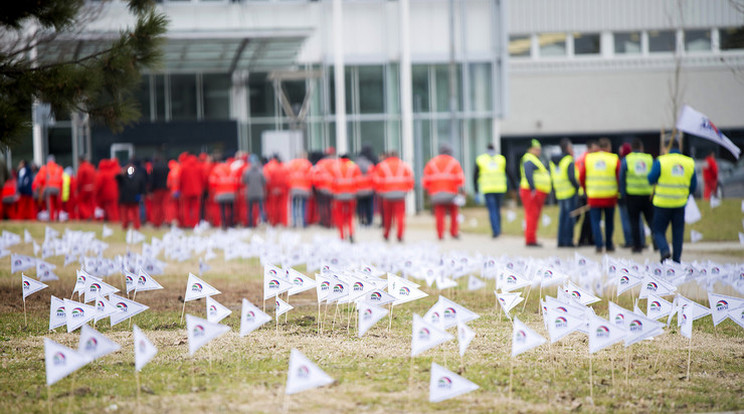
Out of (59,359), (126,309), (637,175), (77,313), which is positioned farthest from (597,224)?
(59,359)

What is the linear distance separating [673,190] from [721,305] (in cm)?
546

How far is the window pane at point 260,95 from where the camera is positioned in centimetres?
3638

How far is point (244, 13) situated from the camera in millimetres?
35594

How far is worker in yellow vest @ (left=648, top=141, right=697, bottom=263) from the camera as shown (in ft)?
43.2

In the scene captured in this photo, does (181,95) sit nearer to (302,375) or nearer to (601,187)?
(601,187)

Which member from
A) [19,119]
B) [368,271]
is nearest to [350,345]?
[368,271]

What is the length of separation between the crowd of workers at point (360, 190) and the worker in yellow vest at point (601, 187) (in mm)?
16

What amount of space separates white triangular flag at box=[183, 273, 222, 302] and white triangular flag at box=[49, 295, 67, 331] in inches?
37.8

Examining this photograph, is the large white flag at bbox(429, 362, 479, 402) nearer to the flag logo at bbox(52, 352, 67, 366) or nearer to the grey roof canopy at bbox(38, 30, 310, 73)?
the flag logo at bbox(52, 352, 67, 366)

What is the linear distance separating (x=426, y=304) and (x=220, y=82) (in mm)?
27384

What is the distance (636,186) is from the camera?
15531mm

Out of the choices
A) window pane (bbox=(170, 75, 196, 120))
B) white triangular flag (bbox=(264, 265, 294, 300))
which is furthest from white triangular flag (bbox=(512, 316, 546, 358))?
window pane (bbox=(170, 75, 196, 120))

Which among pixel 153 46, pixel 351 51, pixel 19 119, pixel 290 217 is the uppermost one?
pixel 351 51

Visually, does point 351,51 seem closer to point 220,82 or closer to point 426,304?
point 220,82
